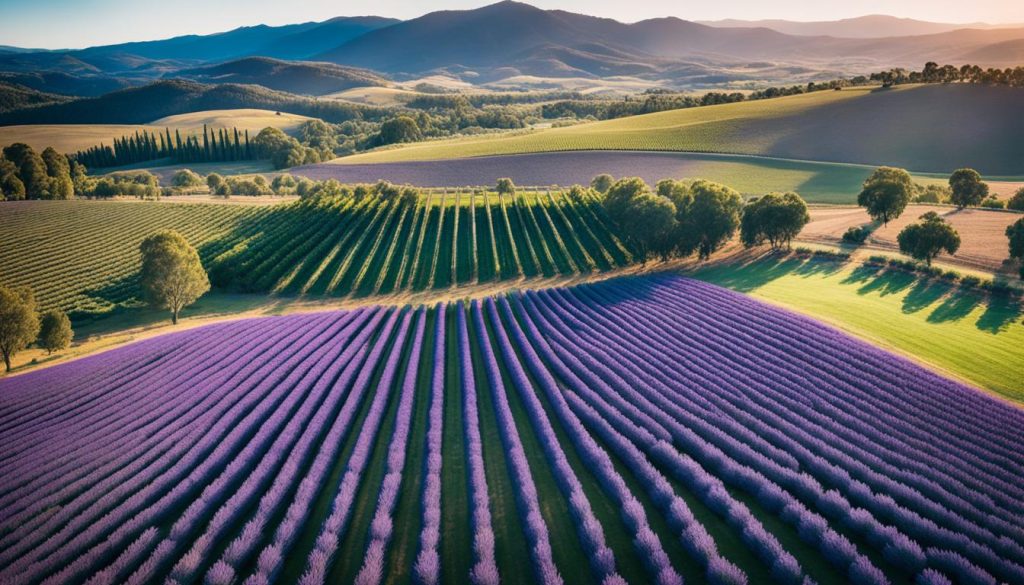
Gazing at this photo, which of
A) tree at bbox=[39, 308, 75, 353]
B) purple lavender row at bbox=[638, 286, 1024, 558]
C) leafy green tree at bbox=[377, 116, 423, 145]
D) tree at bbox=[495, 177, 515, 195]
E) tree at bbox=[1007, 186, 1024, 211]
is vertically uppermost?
leafy green tree at bbox=[377, 116, 423, 145]

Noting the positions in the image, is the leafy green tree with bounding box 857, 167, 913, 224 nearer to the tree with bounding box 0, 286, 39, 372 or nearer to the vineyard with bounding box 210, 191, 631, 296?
the vineyard with bounding box 210, 191, 631, 296

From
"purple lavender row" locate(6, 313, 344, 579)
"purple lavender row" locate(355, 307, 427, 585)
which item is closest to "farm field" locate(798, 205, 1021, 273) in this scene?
"purple lavender row" locate(355, 307, 427, 585)

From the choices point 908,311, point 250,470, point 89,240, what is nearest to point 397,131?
point 89,240

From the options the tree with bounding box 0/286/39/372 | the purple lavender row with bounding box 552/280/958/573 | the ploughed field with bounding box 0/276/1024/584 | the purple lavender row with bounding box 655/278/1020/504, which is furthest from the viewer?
the tree with bounding box 0/286/39/372

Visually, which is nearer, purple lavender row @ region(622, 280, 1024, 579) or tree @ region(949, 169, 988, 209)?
purple lavender row @ region(622, 280, 1024, 579)

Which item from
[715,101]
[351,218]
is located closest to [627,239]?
[351,218]

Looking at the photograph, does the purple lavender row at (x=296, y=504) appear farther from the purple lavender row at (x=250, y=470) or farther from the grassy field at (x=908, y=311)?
the grassy field at (x=908, y=311)

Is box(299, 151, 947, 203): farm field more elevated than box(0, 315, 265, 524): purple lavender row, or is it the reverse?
box(299, 151, 947, 203): farm field
